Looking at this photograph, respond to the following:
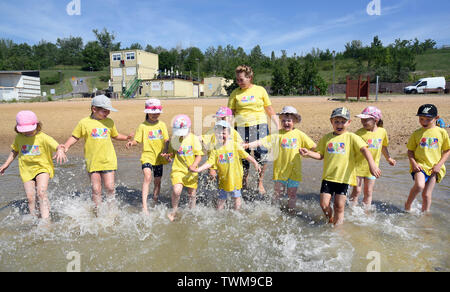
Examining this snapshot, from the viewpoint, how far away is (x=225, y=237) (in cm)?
401

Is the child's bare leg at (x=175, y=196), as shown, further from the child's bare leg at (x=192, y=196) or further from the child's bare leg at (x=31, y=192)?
the child's bare leg at (x=31, y=192)

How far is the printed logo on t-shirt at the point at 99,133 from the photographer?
15.0 ft

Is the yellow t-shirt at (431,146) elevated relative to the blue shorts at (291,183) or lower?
elevated

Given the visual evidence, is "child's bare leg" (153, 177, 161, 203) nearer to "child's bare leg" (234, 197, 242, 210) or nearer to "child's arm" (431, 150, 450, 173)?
"child's bare leg" (234, 197, 242, 210)

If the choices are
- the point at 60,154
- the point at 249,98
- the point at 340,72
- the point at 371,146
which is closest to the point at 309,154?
the point at 371,146

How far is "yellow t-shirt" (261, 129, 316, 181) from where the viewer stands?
4559 millimetres

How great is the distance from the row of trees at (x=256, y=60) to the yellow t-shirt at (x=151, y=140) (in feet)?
108

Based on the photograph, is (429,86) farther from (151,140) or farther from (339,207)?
(151,140)

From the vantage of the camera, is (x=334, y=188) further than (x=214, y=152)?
No

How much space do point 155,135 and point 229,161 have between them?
1.32 m

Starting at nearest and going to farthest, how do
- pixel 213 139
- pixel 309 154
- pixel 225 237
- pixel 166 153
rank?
pixel 225 237 < pixel 309 154 < pixel 213 139 < pixel 166 153

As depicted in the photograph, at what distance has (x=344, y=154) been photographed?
402 centimetres

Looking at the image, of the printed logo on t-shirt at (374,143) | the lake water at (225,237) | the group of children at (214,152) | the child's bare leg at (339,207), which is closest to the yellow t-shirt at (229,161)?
the group of children at (214,152)

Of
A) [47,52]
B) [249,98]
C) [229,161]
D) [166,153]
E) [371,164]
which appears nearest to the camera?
[371,164]
